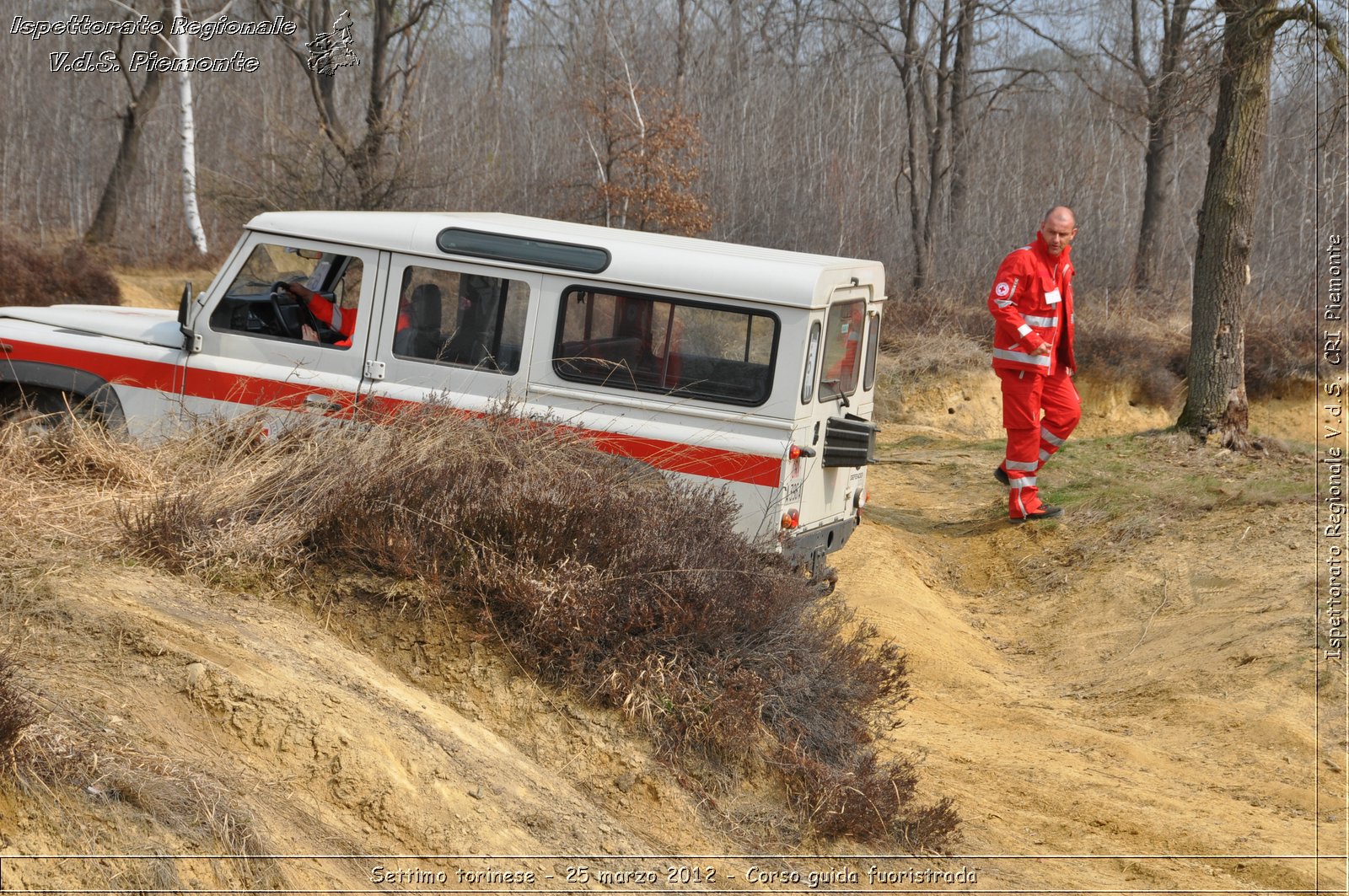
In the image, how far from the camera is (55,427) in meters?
6.43

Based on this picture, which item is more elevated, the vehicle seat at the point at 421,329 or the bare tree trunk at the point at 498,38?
the bare tree trunk at the point at 498,38

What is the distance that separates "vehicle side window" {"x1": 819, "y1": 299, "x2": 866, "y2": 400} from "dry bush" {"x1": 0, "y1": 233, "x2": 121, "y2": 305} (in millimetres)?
9946

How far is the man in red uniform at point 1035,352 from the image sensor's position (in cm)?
951

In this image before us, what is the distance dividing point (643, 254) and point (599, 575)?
7.23 feet

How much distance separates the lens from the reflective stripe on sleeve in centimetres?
944

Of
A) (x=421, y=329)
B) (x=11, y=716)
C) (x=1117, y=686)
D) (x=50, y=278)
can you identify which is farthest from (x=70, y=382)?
(x=50, y=278)

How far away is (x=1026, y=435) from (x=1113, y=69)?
748 inches

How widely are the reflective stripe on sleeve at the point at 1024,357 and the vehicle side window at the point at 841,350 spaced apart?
261 centimetres

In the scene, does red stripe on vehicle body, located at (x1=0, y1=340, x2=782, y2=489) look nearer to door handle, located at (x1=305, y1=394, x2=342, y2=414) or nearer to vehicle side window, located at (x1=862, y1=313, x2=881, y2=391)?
door handle, located at (x1=305, y1=394, x2=342, y2=414)

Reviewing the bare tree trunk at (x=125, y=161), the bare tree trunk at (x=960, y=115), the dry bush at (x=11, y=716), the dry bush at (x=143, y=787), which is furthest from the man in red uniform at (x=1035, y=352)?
the bare tree trunk at (x=125, y=161)

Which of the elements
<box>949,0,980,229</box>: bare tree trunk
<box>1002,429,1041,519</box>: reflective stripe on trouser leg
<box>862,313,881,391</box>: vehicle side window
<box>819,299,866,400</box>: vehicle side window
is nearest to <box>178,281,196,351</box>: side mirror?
<box>819,299,866,400</box>: vehicle side window

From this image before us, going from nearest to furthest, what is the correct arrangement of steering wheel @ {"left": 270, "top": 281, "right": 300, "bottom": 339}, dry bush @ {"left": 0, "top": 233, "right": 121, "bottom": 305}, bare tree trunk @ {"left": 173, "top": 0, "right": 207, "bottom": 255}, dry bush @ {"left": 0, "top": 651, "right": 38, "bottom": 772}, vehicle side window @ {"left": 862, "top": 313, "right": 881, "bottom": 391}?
1. dry bush @ {"left": 0, "top": 651, "right": 38, "bottom": 772}
2. steering wheel @ {"left": 270, "top": 281, "right": 300, "bottom": 339}
3. vehicle side window @ {"left": 862, "top": 313, "right": 881, "bottom": 391}
4. dry bush @ {"left": 0, "top": 233, "right": 121, "bottom": 305}
5. bare tree trunk @ {"left": 173, "top": 0, "right": 207, "bottom": 255}

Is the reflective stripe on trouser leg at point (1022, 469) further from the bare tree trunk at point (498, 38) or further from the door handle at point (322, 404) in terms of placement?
the bare tree trunk at point (498, 38)

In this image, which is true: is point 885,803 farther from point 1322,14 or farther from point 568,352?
point 1322,14
